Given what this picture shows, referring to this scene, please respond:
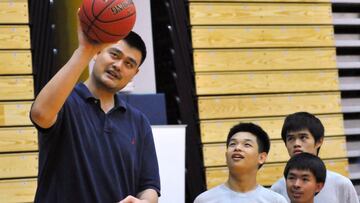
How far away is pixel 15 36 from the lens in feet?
20.1

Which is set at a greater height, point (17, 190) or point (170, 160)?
point (170, 160)

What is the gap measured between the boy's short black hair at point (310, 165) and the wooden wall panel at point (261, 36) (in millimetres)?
2816

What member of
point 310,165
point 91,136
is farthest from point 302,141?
point 91,136

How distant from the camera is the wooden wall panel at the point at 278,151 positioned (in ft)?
21.6

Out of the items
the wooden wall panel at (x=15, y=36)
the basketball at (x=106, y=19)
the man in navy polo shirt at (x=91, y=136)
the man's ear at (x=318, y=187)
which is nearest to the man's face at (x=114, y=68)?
the man in navy polo shirt at (x=91, y=136)

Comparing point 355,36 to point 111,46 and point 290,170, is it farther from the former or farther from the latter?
point 111,46

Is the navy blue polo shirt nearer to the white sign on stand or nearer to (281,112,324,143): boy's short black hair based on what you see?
(281,112,324,143): boy's short black hair

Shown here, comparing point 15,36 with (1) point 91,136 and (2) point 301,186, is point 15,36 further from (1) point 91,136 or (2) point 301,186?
(1) point 91,136

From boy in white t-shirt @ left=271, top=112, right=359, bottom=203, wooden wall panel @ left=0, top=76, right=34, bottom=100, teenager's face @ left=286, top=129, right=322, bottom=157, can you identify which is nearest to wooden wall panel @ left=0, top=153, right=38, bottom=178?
wooden wall panel @ left=0, top=76, right=34, bottom=100

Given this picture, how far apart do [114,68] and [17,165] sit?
12.3 feet

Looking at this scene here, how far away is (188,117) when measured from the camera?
21.6 ft

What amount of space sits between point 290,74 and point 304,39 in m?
0.45

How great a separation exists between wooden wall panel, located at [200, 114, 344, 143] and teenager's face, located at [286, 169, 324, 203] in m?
2.49

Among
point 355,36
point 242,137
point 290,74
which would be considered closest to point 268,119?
point 290,74
